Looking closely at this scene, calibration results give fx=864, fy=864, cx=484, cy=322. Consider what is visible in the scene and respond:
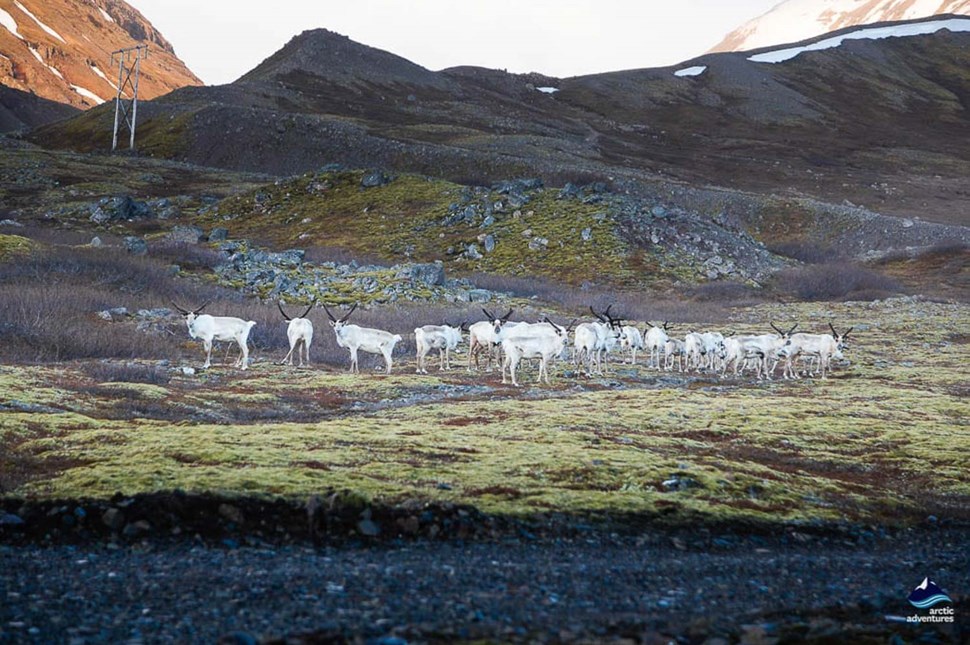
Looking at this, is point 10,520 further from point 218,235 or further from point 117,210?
point 117,210

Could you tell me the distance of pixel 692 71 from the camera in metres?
179

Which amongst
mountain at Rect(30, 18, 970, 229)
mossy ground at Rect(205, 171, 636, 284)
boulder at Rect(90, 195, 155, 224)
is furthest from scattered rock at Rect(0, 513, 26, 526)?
mountain at Rect(30, 18, 970, 229)

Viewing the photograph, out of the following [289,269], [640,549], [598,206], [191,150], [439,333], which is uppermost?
[191,150]

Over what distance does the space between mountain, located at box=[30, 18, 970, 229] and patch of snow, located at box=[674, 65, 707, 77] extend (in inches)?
43.2

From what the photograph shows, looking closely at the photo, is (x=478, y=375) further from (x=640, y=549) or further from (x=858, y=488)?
(x=640, y=549)

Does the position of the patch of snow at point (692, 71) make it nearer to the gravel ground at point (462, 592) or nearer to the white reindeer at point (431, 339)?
the white reindeer at point (431, 339)

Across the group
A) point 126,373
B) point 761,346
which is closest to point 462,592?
point 126,373

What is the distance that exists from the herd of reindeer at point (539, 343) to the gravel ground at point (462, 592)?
15978 mm

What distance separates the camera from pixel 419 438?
16734mm

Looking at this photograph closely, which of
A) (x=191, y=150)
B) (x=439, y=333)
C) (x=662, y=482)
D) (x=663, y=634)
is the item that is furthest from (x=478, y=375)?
(x=191, y=150)

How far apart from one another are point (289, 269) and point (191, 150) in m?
64.1

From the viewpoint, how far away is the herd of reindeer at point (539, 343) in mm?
28078

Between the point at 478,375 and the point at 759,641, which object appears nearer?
the point at 759,641

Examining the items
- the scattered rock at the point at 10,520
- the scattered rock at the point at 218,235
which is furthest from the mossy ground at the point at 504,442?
the scattered rock at the point at 218,235
